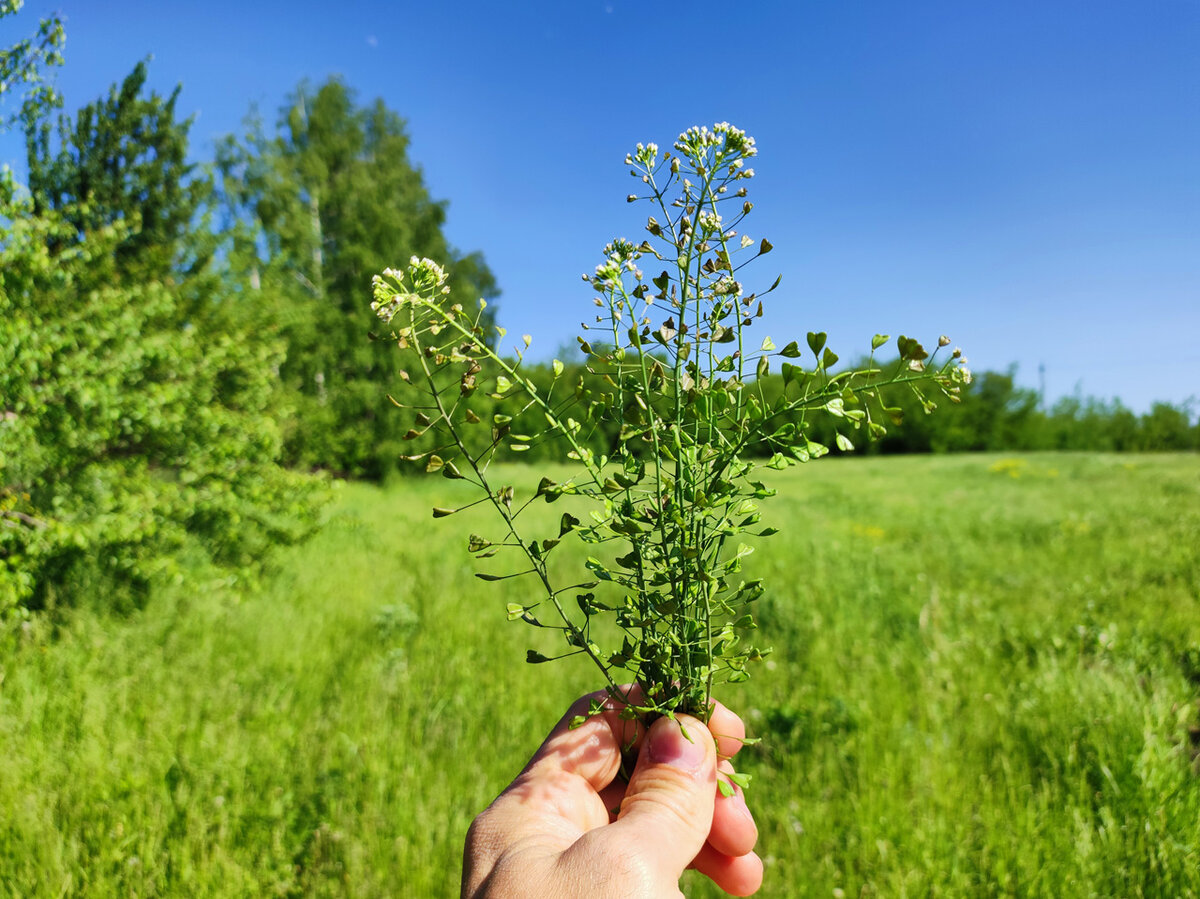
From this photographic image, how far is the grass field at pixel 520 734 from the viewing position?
7.77 feet

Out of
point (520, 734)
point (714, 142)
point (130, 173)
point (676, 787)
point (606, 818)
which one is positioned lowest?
point (520, 734)

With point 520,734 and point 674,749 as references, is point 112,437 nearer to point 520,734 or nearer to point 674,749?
point 520,734

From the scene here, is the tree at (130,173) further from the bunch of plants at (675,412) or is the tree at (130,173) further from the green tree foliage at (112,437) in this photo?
the bunch of plants at (675,412)

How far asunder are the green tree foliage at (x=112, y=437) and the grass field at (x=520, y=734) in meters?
0.58

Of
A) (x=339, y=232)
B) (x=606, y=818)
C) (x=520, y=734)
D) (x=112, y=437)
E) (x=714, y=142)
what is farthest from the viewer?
(x=339, y=232)

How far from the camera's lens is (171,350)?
5066 mm

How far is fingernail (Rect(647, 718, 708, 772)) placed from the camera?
1.20 m

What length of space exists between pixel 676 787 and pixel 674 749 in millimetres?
70

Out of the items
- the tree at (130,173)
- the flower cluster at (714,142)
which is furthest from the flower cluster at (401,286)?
the tree at (130,173)

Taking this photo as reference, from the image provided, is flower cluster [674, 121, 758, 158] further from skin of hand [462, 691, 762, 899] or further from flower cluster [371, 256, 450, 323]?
skin of hand [462, 691, 762, 899]

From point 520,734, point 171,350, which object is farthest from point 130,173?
point 520,734

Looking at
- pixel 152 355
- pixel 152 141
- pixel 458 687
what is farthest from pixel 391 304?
pixel 152 141

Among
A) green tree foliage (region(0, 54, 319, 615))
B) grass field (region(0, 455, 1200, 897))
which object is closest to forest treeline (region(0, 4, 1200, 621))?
green tree foliage (region(0, 54, 319, 615))

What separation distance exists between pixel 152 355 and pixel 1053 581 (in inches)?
314
